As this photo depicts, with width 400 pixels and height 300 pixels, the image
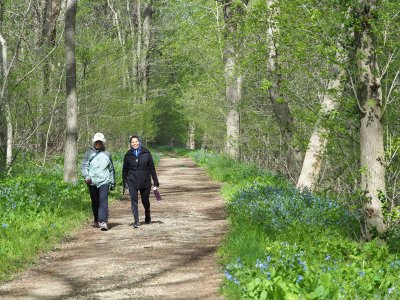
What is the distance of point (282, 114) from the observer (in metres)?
13.0

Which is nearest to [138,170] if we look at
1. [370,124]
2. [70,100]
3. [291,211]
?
[291,211]

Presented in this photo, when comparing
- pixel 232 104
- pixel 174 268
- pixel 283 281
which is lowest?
pixel 174 268

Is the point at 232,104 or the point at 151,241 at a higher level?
the point at 232,104

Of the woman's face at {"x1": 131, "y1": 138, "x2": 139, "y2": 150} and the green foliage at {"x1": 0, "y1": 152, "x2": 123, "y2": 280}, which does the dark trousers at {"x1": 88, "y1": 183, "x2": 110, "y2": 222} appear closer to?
the green foliage at {"x1": 0, "y1": 152, "x2": 123, "y2": 280}

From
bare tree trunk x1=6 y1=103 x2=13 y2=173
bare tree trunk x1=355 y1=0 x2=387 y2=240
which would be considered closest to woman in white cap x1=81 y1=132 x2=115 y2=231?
bare tree trunk x1=355 y1=0 x2=387 y2=240

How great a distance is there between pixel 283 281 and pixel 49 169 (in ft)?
43.0

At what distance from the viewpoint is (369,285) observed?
15.1 feet

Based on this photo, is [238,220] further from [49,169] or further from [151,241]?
[49,169]

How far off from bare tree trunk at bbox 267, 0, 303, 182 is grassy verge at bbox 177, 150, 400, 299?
91.2 inches

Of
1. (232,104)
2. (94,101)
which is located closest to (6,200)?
(94,101)

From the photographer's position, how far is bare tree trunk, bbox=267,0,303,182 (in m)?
12.6

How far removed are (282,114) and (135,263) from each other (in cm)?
732

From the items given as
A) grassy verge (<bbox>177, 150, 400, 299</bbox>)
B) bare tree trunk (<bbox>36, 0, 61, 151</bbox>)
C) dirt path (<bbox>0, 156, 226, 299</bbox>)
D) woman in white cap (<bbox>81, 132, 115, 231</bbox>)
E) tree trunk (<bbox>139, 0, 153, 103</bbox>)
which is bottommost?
dirt path (<bbox>0, 156, 226, 299</bbox>)

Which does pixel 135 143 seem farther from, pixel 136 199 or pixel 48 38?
pixel 48 38
